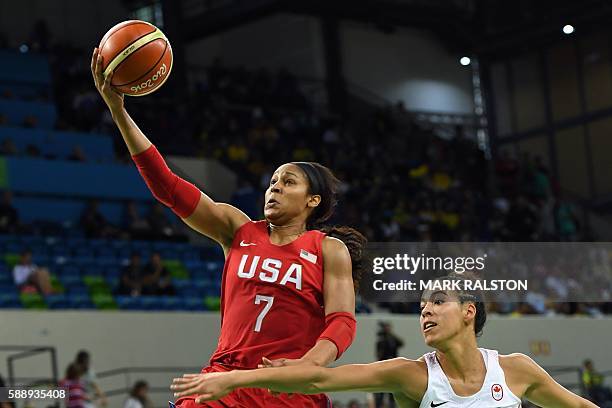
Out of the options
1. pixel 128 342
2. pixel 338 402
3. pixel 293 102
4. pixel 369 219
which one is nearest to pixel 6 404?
pixel 128 342

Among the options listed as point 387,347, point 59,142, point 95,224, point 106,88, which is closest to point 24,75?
point 59,142

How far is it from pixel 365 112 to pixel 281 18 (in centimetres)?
290

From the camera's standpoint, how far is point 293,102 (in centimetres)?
2416

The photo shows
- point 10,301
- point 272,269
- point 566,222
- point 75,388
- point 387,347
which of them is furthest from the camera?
point 566,222

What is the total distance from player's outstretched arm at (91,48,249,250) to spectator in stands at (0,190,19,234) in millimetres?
11380

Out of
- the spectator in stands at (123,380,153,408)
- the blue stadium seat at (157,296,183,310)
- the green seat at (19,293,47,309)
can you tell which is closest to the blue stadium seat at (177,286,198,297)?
the blue stadium seat at (157,296,183,310)

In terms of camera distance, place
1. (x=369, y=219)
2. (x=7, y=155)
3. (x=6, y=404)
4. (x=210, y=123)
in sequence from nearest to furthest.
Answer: (x=6, y=404) < (x=7, y=155) < (x=369, y=219) < (x=210, y=123)

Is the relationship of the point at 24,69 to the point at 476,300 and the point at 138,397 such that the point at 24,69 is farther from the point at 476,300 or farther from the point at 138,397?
the point at 476,300

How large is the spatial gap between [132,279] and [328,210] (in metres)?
10.4

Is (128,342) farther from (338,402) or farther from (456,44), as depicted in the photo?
(456,44)

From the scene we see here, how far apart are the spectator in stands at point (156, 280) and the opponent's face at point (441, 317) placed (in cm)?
1071

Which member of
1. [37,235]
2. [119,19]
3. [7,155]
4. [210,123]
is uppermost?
[119,19]

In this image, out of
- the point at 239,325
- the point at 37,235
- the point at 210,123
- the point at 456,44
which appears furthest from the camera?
the point at 456,44

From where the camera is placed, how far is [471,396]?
4.59 metres
